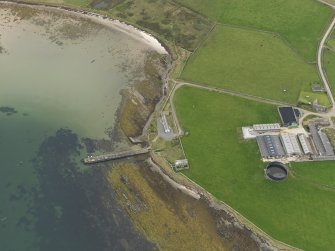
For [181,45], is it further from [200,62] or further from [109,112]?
[109,112]

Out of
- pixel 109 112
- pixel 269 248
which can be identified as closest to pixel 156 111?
pixel 109 112

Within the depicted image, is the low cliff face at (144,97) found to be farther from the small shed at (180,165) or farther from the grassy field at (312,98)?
the grassy field at (312,98)

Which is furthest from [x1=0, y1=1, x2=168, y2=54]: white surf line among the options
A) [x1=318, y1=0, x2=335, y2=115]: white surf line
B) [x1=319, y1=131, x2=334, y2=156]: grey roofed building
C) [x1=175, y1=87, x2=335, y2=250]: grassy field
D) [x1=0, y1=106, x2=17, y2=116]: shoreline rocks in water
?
[x1=319, y1=131, x2=334, y2=156]: grey roofed building

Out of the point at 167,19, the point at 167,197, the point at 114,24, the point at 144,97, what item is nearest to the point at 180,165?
the point at 167,197

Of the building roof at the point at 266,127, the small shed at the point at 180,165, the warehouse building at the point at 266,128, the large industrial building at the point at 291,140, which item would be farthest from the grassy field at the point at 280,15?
the small shed at the point at 180,165

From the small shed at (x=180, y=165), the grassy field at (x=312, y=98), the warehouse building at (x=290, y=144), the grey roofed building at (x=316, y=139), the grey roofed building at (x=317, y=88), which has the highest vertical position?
the grey roofed building at (x=317, y=88)

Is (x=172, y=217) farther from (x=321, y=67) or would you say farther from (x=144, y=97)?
(x=321, y=67)

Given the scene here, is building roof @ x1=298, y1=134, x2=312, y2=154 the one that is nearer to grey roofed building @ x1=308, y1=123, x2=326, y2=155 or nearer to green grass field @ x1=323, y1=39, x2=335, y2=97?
grey roofed building @ x1=308, y1=123, x2=326, y2=155
